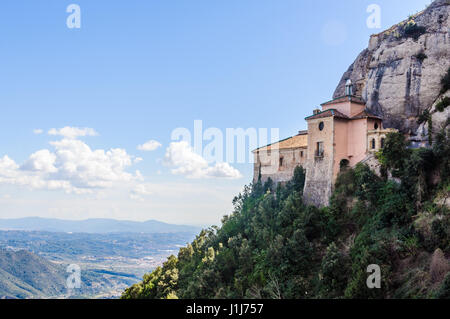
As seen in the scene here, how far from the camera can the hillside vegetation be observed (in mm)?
23781

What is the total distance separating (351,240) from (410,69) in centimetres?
1572

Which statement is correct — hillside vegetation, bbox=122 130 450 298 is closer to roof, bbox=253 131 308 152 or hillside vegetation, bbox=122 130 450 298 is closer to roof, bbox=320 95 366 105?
roof, bbox=253 131 308 152

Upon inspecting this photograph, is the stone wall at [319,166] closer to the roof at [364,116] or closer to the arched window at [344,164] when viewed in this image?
the arched window at [344,164]

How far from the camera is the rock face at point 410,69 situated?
34.6 meters

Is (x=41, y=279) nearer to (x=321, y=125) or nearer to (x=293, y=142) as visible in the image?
(x=293, y=142)

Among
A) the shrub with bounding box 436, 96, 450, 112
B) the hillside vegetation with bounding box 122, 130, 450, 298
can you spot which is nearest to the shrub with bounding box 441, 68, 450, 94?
the shrub with bounding box 436, 96, 450, 112

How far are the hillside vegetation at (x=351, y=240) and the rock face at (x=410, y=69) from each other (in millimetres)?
6575

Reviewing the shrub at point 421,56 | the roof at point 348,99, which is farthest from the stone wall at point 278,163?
the shrub at point 421,56

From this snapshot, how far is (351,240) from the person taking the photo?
29.4 m

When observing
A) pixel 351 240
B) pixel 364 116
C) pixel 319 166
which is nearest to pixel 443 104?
pixel 364 116
